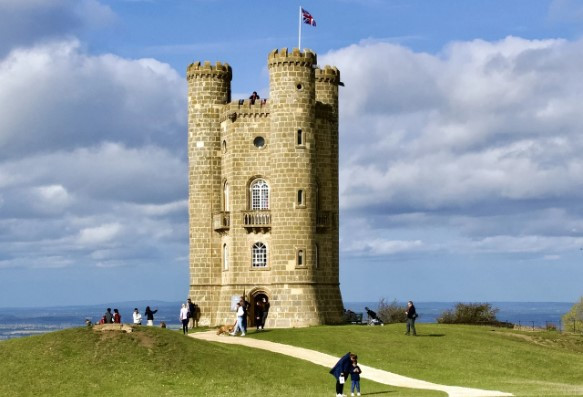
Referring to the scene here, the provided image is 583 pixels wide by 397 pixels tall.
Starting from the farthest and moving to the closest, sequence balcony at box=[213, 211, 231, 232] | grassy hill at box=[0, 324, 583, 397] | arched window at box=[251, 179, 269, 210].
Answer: balcony at box=[213, 211, 231, 232], arched window at box=[251, 179, 269, 210], grassy hill at box=[0, 324, 583, 397]

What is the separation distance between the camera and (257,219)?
71.7m

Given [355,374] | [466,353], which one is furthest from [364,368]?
A: [355,374]

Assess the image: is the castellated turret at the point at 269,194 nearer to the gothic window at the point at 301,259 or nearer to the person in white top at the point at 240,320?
A: the gothic window at the point at 301,259

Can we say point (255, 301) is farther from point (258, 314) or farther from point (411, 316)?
point (411, 316)

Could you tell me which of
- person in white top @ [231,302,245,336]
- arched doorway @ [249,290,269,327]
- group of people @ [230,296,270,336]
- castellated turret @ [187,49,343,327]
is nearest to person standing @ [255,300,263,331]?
group of people @ [230,296,270,336]

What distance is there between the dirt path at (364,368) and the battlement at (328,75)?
21.8 meters

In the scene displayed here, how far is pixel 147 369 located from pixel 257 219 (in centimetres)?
2520

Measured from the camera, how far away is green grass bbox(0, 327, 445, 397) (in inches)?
1788

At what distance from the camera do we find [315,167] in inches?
2808

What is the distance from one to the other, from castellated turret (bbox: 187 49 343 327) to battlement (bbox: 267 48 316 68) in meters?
0.07

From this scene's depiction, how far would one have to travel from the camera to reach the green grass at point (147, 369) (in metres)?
45.4

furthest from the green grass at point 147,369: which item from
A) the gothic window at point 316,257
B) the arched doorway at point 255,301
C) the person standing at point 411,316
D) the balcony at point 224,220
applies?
the balcony at point 224,220

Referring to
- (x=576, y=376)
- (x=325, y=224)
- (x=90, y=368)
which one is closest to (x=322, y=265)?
(x=325, y=224)

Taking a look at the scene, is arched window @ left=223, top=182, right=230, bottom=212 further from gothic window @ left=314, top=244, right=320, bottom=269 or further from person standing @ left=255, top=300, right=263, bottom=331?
person standing @ left=255, top=300, right=263, bottom=331
